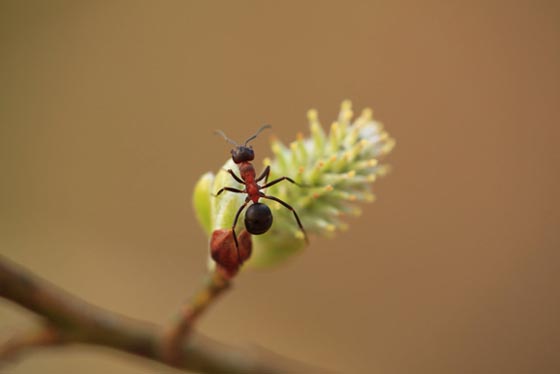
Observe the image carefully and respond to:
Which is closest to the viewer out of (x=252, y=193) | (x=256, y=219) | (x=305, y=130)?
(x=256, y=219)

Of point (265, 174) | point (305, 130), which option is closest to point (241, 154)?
point (265, 174)

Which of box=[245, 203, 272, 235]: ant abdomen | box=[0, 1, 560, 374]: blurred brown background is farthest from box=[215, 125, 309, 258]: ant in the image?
box=[0, 1, 560, 374]: blurred brown background

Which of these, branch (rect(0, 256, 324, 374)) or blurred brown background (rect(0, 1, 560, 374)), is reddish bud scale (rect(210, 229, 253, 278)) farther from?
blurred brown background (rect(0, 1, 560, 374))

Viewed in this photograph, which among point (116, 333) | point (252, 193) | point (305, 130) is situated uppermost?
point (305, 130)

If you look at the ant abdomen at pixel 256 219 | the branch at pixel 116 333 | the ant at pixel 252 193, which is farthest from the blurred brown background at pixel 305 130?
the ant abdomen at pixel 256 219

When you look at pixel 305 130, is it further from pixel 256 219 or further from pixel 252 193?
pixel 256 219

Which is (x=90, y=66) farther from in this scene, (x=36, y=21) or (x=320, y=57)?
(x=320, y=57)

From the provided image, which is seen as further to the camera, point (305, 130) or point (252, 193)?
point (305, 130)
